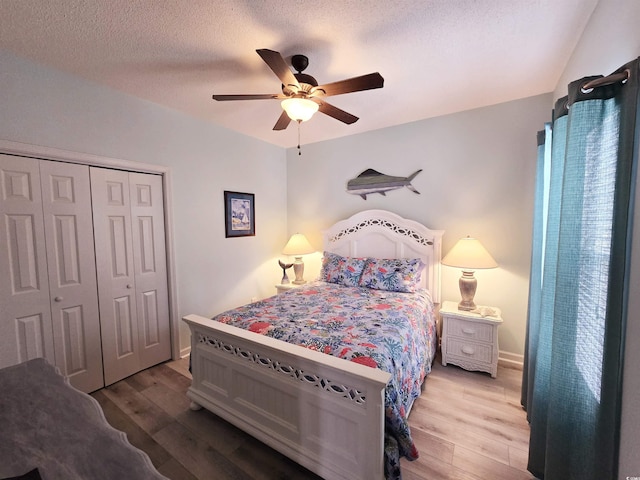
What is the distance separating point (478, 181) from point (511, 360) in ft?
5.88

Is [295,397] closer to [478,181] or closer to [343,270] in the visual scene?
[343,270]

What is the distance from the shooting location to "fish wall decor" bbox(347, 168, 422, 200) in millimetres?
3068

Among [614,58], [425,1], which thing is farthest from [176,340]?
[614,58]

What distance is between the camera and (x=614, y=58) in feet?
3.85

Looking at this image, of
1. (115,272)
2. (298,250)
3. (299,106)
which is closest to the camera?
(299,106)

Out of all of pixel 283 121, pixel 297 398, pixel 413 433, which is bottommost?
pixel 413 433

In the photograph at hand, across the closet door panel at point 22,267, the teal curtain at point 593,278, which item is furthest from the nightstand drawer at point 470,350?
the closet door panel at point 22,267

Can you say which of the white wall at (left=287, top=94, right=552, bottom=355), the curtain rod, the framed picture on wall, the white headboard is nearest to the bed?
the curtain rod

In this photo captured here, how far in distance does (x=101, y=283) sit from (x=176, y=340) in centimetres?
92

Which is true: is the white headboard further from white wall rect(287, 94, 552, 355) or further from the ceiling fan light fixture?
the ceiling fan light fixture

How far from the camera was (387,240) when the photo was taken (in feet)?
10.2

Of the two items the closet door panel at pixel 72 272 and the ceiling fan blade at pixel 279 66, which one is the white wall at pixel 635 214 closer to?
the ceiling fan blade at pixel 279 66

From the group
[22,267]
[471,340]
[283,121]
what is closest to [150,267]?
[22,267]

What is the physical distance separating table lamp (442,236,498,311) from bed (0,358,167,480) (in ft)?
8.00
